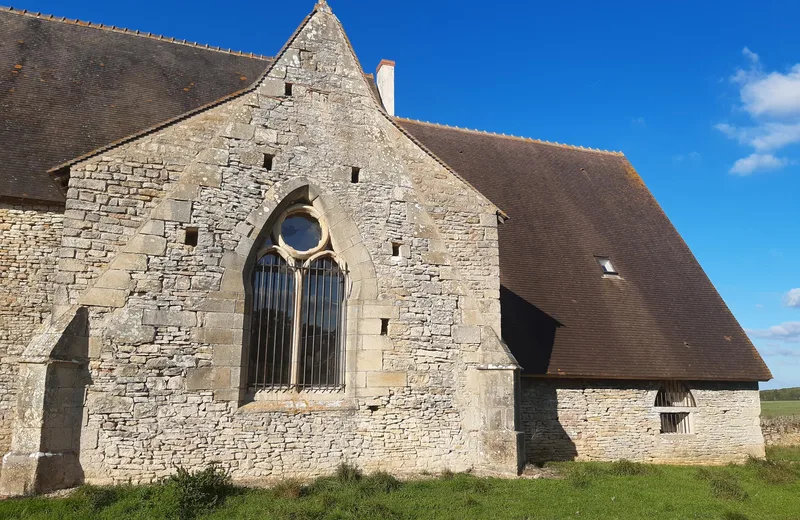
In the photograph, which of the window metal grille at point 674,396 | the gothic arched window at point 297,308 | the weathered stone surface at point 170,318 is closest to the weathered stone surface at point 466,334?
the gothic arched window at point 297,308

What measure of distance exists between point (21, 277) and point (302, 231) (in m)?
4.49

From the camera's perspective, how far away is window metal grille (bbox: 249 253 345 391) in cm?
952

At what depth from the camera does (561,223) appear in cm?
1605

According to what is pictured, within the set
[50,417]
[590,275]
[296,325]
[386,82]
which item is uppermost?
[386,82]

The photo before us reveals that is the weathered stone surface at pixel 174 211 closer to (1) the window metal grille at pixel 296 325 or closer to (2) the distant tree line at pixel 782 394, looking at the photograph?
(1) the window metal grille at pixel 296 325

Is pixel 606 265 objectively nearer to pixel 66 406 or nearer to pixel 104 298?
pixel 104 298

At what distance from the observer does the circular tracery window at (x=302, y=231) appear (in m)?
9.94

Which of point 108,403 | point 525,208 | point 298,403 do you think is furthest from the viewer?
point 525,208

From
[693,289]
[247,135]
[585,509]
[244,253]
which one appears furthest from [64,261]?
[693,289]

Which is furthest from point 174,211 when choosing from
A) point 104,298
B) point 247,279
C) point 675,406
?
point 675,406

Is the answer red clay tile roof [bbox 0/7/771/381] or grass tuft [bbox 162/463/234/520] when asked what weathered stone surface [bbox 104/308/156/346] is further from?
red clay tile roof [bbox 0/7/771/381]

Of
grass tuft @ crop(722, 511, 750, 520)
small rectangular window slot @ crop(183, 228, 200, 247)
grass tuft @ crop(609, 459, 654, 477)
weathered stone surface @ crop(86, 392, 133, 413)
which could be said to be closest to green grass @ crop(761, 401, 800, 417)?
grass tuft @ crop(609, 459, 654, 477)

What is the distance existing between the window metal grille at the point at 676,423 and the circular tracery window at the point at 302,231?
8378 millimetres

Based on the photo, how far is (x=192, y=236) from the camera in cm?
923
